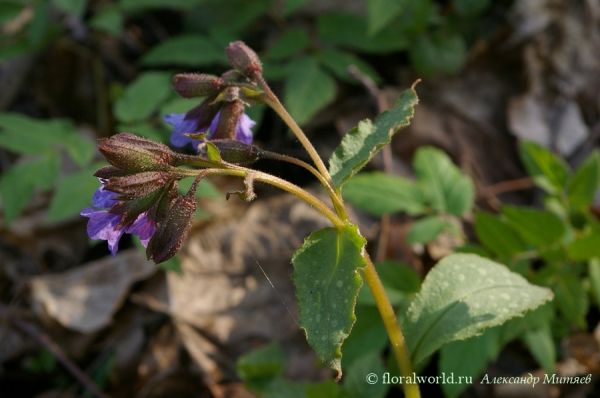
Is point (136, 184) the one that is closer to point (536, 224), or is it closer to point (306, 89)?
point (536, 224)

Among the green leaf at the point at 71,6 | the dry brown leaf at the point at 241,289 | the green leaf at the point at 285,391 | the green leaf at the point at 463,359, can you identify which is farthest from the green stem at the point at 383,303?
the green leaf at the point at 71,6

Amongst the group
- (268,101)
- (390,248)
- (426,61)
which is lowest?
(390,248)

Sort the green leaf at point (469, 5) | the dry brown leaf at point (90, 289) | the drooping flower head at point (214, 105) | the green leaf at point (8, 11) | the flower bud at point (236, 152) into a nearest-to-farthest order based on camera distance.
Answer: the flower bud at point (236, 152)
the drooping flower head at point (214, 105)
the dry brown leaf at point (90, 289)
the green leaf at point (8, 11)
the green leaf at point (469, 5)

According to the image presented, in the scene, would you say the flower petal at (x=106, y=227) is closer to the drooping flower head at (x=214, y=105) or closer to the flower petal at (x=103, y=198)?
the flower petal at (x=103, y=198)

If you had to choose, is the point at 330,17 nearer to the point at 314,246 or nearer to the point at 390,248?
the point at 390,248

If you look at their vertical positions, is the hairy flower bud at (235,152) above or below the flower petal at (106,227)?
above

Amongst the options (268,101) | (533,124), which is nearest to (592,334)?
(533,124)
